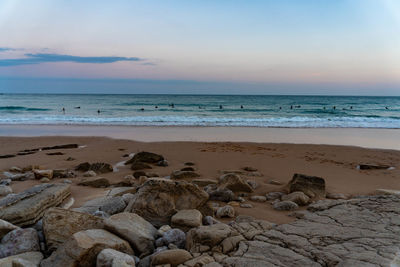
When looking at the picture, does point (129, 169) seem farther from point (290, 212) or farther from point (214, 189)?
point (290, 212)

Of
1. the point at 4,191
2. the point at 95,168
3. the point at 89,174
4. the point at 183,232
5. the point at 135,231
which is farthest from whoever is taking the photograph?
the point at 95,168

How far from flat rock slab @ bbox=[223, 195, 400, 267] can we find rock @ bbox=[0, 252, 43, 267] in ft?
5.90

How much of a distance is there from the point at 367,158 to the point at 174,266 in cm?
841

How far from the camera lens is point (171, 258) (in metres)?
2.74

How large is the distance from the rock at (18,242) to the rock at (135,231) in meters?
0.77

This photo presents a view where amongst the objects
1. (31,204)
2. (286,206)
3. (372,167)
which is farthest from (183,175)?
(372,167)

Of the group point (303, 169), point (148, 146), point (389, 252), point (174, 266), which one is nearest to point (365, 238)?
point (389, 252)

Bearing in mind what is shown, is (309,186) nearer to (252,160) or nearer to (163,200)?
(163,200)

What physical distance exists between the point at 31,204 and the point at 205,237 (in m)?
2.41

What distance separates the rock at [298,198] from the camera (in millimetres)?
4773

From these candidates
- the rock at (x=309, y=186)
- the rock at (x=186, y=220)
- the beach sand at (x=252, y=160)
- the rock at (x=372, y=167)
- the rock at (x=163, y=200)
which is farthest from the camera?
the rock at (x=372, y=167)

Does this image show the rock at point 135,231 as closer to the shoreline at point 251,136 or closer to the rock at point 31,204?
the rock at point 31,204

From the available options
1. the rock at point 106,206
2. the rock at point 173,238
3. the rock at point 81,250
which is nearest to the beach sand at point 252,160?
the rock at point 106,206

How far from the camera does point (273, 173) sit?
7160mm
